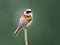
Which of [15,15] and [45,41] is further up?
[15,15]

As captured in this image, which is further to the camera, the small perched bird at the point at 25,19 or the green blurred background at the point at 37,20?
the green blurred background at the point at 37,20

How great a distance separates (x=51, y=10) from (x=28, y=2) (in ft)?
2.14

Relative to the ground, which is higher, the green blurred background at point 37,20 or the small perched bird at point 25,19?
the small perched bird at point 25,19

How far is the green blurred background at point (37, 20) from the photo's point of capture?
707 centimetres

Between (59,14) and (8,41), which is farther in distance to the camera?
(59,14)

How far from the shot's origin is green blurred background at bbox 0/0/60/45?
7.07 m

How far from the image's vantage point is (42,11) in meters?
7.69

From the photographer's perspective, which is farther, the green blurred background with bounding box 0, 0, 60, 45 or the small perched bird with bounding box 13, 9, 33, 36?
the green blurred background with bounding box 0, 0, 60, 45

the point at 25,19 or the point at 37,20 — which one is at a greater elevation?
the point at 25,19

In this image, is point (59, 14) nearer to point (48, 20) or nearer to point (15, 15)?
point (48, 20)

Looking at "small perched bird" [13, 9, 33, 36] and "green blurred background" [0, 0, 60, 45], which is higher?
"small perched bird" [13, 9, 33, 36]

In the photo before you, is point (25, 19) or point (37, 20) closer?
point (25, 19)

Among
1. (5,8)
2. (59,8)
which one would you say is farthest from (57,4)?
(5,8)

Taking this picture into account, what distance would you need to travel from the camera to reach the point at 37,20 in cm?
748
